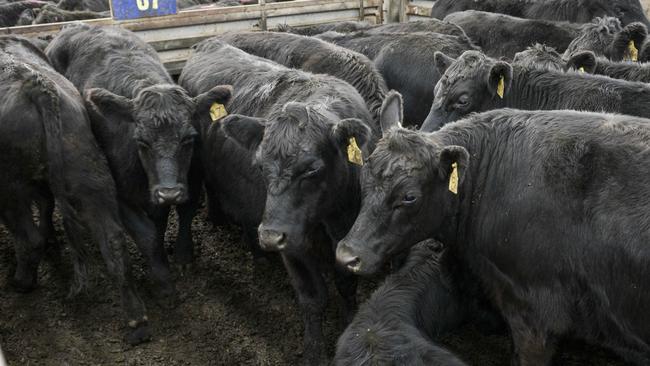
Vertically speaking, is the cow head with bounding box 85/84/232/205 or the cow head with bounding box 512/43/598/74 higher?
the cow head with bounding box 512/43/598/74

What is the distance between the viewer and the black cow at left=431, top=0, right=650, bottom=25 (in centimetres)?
902

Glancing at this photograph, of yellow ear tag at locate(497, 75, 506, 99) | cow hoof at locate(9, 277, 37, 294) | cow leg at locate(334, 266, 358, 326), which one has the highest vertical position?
yellow ear tag at locate(497, 75, 506, 99)

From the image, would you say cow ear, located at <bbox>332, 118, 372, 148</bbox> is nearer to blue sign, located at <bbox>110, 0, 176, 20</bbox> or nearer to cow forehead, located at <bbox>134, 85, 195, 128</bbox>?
cow forehead, located at <bbox>134, 85, 195, 128</bbox>

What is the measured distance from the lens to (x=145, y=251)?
523cm

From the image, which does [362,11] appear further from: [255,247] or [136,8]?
[255,247]

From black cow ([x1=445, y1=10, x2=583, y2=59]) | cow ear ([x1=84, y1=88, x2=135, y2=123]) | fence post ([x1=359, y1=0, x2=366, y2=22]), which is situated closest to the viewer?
cow ear ([x1=84, y1=88, x2=135, y2=123])

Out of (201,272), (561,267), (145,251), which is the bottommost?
(201,272)

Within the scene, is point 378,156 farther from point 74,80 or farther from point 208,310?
point 74,80

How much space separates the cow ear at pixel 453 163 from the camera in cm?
355

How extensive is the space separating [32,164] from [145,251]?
3.58ft

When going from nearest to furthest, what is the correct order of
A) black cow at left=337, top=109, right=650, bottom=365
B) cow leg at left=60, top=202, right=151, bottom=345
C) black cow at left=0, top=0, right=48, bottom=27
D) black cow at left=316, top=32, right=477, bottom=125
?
black cow at left=337, top=109, right=650, bottom=365
cow leg at left=60, top=202, right=151, bottom=345
black cow at left=316, top=32, right=477, bottom=125
black cow at left=0, top=0, right=48, bottom=27

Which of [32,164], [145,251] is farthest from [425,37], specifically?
[32,164]

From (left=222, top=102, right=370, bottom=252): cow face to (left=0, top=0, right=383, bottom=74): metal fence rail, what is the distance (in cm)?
513

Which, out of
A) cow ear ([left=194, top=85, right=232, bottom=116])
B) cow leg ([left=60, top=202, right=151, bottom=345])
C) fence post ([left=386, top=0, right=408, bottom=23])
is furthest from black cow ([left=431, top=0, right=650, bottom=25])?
cow leg ([left=60, top=202, right=151, bottom=345])
